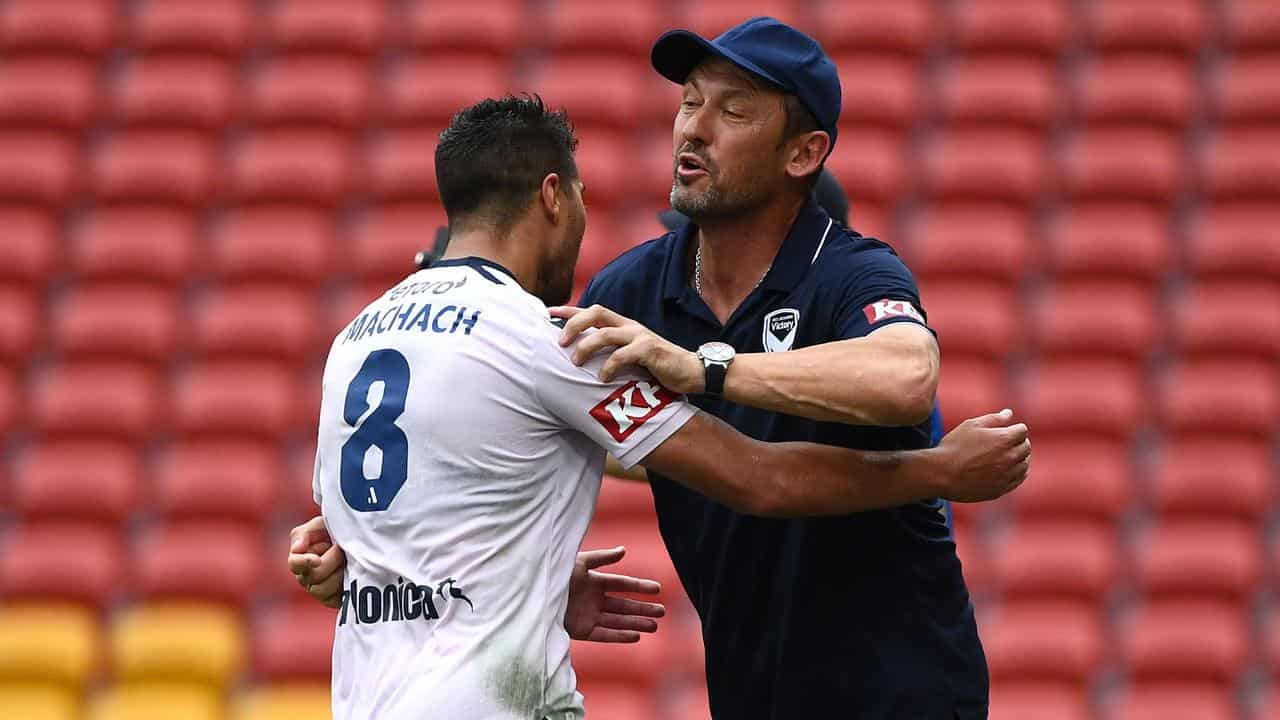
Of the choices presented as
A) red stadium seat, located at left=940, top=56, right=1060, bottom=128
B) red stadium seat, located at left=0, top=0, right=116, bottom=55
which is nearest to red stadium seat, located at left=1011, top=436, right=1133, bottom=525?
red stadium seat, located at left=940, top=56, right=1060, bottom=128

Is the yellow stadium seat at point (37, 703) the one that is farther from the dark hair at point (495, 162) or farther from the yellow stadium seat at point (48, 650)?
the dark hair at point (495, 162)

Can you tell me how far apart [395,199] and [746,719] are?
4.99m

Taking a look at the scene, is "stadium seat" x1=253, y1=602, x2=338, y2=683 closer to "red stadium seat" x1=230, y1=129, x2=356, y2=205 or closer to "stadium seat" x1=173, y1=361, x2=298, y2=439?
"stadium seat" x1=173, y1=361, x2=298, y2=439

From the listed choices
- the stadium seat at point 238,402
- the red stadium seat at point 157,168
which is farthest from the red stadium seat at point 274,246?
the stadium seat at point 238,402

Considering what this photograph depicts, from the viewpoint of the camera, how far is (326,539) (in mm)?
2740

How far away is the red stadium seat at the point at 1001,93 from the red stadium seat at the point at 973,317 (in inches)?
38.7

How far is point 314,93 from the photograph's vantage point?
25.7 feet

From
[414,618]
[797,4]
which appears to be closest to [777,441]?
[414,618]

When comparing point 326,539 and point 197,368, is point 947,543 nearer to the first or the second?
point 326,539

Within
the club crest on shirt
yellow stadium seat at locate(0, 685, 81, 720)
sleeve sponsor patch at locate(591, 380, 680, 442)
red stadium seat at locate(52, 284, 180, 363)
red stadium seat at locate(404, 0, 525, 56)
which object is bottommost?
yellow stadium seat at locate(0, 685, 81, 720)

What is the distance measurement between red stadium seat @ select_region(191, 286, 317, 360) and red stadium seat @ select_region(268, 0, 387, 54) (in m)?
1.48

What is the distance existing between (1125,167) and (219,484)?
4.28 meters

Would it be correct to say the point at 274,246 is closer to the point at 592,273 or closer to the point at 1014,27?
the point at 592,273

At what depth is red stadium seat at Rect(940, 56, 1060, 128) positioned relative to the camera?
7617 mm
